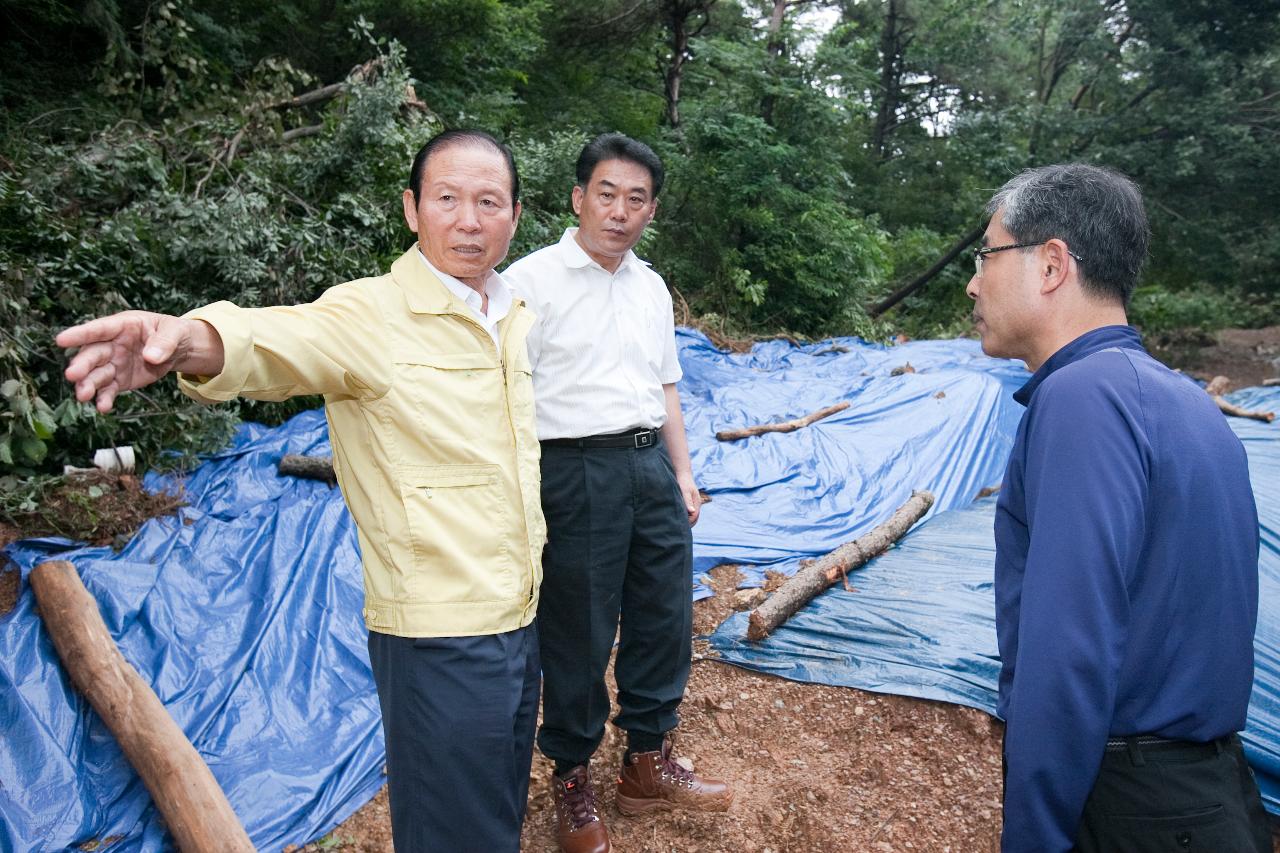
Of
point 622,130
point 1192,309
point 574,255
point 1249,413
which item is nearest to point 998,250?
point 574,255

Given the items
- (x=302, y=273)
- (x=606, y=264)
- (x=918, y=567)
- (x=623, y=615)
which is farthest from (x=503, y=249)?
(x=302, y=273)

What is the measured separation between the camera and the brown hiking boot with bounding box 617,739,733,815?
2.56 metres

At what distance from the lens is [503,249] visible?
181 cm

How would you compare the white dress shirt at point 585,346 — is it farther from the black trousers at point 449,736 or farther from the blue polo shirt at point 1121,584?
the blue polo shirt at point 1121,584

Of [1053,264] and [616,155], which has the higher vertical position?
[616,155]

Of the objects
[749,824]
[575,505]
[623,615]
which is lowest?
[749,824]

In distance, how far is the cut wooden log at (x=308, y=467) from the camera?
4.52 m

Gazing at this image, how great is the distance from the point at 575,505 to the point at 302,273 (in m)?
4.05

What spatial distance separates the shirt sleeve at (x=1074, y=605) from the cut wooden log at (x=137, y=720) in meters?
2.10

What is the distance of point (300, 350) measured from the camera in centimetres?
143

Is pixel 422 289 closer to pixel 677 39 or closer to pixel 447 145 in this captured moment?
pixel 447 145

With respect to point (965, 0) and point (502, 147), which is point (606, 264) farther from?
point (965, 0)

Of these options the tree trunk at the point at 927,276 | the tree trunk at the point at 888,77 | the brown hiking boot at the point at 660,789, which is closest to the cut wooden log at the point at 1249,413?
the brown hiking boot at the point at 660,789

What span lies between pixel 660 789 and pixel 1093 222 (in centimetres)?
198
